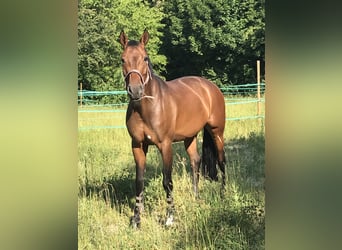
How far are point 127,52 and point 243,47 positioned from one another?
0.55m

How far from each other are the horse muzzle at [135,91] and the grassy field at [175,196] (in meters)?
0.15

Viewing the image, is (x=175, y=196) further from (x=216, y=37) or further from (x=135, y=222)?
(x=216, y=37)

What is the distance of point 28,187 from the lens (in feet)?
2.70

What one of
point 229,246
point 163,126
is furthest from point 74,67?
point 163,126

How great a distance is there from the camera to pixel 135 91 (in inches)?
69.1

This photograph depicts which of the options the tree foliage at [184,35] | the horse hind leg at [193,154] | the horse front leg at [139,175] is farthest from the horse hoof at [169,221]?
the tree foliage at [184,35]

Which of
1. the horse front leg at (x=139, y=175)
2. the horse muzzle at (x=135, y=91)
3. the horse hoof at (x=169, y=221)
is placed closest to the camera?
the horse muzzle at (x=135, y=91)

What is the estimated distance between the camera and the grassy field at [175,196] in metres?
1.52

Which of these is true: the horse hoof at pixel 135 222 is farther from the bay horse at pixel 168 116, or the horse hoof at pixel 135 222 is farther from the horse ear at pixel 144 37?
the horse ear at pixel 144 37

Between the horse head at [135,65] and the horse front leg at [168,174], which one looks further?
the horse front leg at [168,174]

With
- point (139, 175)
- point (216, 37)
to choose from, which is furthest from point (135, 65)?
point (139, 175)

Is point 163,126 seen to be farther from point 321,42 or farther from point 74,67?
point 321,42

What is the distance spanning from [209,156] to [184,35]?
2.92ft

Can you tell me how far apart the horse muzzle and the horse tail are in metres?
0.56
